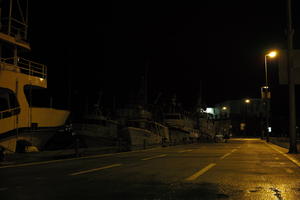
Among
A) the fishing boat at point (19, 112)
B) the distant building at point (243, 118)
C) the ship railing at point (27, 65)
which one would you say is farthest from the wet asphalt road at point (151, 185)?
the distant building at point (243, 118)

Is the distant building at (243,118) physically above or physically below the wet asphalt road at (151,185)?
above

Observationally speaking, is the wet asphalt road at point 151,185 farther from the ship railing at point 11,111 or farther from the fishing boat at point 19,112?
the ship railing at point 11,111

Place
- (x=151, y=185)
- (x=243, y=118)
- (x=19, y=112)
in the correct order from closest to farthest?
(x=151, y=185) < (x=19, y=112) < (x=243, y=118)

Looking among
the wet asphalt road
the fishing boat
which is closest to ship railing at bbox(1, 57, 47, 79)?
the fishing boat

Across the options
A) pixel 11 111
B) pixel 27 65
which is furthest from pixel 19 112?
pixel 27 65

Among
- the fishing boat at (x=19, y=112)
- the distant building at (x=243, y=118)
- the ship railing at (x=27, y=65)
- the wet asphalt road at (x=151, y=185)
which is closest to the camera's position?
the wet asphalt road at (x=151, y=185)

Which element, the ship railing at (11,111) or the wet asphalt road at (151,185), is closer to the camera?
the wet asphalt road at (151,185)

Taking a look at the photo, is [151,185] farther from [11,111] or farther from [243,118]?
[243,118]

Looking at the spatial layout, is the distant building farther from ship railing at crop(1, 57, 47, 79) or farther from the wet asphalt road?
the wet asphalt road

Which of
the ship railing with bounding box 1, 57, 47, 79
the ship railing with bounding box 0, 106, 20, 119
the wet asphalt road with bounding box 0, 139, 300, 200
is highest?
the ship railing with bounding box 1, 57, 47, 79

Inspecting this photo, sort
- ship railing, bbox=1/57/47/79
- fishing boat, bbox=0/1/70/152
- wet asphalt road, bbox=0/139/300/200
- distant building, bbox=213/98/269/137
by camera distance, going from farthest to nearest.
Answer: distant building, bbox=213/98/269/137 → ship railing, bbox=1/57/47/79 → fishing boat, bbox=0/1/70/152 → wet asphalt road, bbox=0/139/300/200

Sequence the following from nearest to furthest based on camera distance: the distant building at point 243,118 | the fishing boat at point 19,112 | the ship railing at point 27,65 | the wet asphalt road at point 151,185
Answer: the wet asphalt road at point 151,185
the fishing boat at point 19,112
the ship railing at point 27,65
the distant building at point 243,118

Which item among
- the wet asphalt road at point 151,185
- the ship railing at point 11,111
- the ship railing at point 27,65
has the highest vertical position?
the ship railing at point 27,65

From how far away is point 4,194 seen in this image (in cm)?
707
